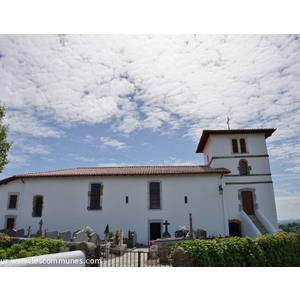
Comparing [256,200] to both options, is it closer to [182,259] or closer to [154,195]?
[154,195]

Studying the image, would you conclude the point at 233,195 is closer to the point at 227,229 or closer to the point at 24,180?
the point at 227,229

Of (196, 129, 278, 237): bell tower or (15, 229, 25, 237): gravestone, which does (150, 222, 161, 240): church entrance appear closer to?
(196, 129, 278, 237): bell tower

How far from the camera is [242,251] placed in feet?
26.1

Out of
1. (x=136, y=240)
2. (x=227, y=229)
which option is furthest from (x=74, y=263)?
(x=227, y=229)

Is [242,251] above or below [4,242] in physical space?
below

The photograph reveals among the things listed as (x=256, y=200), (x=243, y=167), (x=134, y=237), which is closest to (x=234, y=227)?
(x=256, y=200)

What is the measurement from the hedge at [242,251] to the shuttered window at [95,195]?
12037mm

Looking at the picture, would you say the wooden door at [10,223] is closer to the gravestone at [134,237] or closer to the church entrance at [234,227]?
the gravestone at [134,237]

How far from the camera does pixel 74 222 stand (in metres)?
18.2

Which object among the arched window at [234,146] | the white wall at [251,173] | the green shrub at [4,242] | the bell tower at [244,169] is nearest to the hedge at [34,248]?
the green shrub at [4,242]

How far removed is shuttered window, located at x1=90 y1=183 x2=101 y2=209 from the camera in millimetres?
18656

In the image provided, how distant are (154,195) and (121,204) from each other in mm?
2651

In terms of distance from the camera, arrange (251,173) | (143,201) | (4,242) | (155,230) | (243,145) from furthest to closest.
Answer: (243,145) → (251,173) → (143,201) → (155,230) → (4,242)

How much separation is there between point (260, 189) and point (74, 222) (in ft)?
49.6
